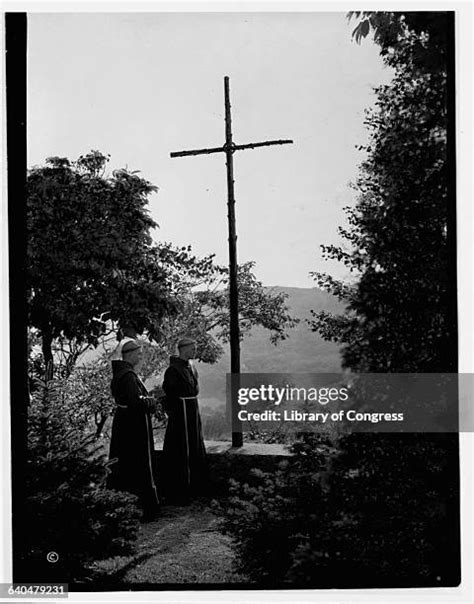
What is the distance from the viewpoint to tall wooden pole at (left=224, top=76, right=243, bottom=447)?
3547 millimetres

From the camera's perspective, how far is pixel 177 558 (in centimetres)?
350

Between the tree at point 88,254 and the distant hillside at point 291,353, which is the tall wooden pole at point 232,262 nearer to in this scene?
the distant hillside at point 291,353

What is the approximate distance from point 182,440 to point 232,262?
0.67 metres

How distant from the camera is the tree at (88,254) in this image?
356cm

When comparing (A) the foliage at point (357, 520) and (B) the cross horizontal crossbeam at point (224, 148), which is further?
(B) the cross horizontal crossbeam at point (224, 148)

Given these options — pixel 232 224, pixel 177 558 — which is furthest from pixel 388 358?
pixel 177 558

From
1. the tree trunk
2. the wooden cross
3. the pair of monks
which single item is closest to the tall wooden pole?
the wooden cross

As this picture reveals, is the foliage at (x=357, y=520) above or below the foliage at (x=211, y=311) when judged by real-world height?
below

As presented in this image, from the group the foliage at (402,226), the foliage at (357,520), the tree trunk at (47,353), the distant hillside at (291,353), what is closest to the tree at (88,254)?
the tree trunk at (47,353)

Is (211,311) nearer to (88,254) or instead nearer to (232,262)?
(232,262)

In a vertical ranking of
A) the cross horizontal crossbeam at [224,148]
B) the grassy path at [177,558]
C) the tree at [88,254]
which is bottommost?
the grassy path at [177,558]

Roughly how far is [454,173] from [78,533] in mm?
1840

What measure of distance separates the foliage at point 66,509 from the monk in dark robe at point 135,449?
43 millimetres

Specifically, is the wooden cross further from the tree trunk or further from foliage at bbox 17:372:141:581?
the tree trunk
